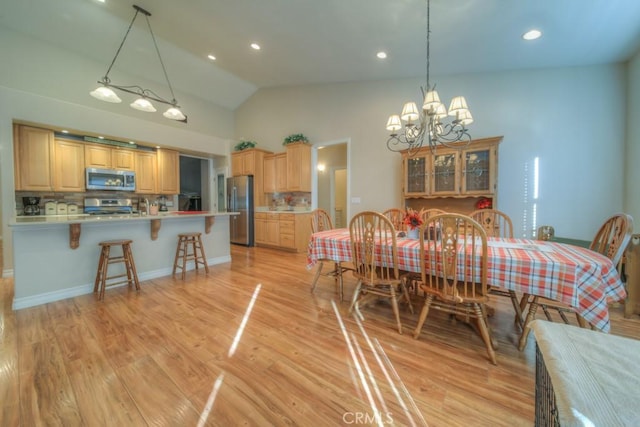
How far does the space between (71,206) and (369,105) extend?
6.00 meters

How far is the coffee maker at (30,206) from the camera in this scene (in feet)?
13.3

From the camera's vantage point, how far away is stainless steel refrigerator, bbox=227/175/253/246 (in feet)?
19.0

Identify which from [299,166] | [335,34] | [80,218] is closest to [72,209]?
[80,218]

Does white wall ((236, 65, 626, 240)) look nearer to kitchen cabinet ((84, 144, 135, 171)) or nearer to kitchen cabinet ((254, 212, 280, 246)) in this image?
kitchen cabinet ((254, 212, 280, 246))

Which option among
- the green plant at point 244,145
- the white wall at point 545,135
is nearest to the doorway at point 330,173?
the green plant at point 244,145

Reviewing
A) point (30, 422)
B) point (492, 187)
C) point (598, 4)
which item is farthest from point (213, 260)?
point (598, 4)

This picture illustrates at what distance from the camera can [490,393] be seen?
53.3 inches

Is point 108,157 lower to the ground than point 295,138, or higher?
lower

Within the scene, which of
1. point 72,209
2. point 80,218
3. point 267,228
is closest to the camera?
point 80,218

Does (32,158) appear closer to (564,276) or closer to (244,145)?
(244,145)

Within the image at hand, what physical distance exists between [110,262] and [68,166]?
290 cm

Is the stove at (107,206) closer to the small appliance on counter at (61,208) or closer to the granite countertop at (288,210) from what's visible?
the small appliance on counter at (61,208)

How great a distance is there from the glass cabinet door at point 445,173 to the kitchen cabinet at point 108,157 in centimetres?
595

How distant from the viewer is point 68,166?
4.32 metres
